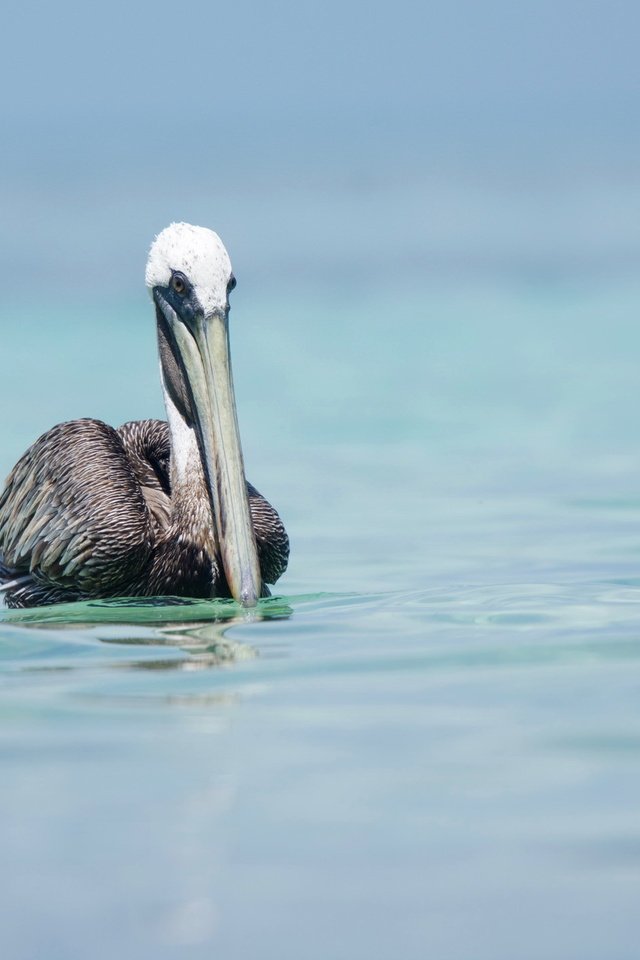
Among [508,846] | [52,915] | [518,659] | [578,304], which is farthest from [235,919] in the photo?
[578,304]

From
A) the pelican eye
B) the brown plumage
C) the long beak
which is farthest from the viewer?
the pelican eye

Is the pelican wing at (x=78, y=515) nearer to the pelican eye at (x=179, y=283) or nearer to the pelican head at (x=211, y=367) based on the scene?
the pelican head at (x=211, y=367)

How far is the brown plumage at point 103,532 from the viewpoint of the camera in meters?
6.21

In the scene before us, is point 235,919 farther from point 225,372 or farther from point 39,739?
point 225,372

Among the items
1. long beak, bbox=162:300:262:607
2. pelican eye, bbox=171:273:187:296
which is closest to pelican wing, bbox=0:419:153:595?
long beak, bbox=162:300:262:607

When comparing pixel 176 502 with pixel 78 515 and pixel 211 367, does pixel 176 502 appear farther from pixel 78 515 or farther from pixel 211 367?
pixel 211 367

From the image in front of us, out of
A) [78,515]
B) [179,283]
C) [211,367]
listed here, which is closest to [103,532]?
[78,515]

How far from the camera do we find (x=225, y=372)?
249 inches

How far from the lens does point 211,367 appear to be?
6301mm

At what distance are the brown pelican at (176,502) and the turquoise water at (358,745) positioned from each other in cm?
19

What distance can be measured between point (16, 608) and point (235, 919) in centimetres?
367

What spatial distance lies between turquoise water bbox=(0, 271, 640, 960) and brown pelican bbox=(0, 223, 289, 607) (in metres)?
0.19

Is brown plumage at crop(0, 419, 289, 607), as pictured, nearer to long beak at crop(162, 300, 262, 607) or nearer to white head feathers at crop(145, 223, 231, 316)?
long beak at crop(162, 300, 262, 607)

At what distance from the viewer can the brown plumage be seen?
20.4ft
